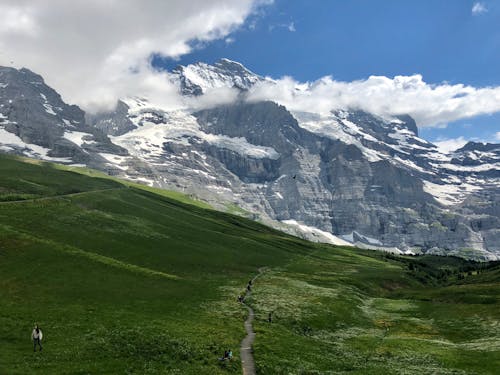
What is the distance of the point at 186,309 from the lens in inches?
2608

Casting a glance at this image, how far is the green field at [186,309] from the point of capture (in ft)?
147

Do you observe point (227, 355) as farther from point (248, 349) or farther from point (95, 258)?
point (95, 258)

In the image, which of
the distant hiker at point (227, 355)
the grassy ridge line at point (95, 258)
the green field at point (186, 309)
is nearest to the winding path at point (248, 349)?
the green field at point (186, 309)

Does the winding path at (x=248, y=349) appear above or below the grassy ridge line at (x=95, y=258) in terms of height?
below

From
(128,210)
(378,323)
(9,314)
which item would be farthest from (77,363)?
(128,210)

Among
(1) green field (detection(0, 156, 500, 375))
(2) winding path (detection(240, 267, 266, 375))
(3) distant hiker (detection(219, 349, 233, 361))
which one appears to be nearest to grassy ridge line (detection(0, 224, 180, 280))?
(1) green field (detection(0, 156, 500, 375))

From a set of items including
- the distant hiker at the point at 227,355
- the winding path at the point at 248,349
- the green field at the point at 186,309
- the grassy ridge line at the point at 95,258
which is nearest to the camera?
the winding path at the point at 248,349

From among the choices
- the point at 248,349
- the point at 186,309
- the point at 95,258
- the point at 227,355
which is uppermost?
the point at 95,258

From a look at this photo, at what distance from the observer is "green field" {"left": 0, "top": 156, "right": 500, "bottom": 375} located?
44.9m

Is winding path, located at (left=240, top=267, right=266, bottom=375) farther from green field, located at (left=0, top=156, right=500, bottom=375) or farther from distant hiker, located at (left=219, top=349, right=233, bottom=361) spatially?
distant hiker, located at (left=219, top=349, right=233, bottom=361)

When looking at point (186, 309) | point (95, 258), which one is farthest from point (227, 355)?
point (95, 258)

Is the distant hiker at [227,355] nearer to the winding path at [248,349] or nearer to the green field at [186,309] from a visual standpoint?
the green field at [186,309]

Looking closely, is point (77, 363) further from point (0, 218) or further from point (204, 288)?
point (0, 218)

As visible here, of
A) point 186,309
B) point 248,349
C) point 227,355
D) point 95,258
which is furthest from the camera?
point 95,258
